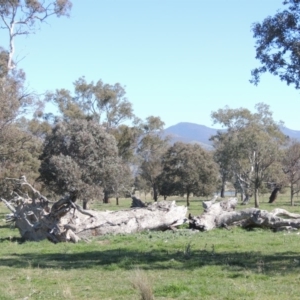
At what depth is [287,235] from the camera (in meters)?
20.6

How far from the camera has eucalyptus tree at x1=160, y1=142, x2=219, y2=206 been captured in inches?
2143

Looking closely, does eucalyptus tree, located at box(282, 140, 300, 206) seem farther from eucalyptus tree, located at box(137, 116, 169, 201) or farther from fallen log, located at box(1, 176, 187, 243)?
fallen log, located at box(1, 176, 187, 243)

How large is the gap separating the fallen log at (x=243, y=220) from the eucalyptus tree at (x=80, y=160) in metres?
14.6

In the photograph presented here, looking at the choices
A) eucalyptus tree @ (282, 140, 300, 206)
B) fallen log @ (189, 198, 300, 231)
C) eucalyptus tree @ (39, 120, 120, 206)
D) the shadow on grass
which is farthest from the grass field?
eucalyptus tree @ (282, 140, 300, 206)

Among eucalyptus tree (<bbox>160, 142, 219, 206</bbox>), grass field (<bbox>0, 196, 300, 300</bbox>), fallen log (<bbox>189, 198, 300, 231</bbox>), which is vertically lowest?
grass field (<bbox>0, 196, 300, 300</bbox>)

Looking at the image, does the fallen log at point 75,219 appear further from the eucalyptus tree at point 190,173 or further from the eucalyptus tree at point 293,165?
the eucalyptus tree at point 293,165

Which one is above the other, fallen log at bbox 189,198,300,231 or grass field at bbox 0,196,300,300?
fallen log at bbox 189,198,300,231

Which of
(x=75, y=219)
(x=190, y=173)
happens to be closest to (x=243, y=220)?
(x=75, y=219)

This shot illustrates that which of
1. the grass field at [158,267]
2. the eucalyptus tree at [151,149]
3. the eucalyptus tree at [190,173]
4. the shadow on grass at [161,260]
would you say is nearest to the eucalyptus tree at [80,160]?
the grass field at [158,267]

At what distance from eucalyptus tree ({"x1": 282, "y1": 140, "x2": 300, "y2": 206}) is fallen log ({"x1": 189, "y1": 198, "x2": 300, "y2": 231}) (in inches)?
1460

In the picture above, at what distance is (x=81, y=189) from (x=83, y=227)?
16235mm

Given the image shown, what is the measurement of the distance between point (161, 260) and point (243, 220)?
31.9 ft

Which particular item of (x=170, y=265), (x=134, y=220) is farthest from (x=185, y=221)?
(x=170, y=265)

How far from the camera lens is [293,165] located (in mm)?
62688
